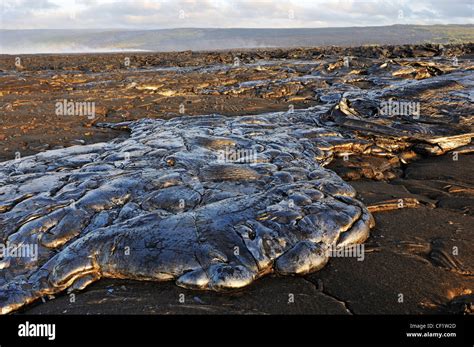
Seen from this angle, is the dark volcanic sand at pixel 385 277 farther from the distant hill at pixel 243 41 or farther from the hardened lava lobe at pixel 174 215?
the distant hill at pixel 243 41

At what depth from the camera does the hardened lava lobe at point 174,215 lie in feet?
10.5

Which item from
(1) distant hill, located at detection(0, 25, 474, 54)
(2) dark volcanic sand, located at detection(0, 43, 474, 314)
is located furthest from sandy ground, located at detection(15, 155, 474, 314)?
(1) distant hill, located at detection(0, 25, 474, 54)

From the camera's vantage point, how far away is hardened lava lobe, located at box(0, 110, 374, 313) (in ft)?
10.5

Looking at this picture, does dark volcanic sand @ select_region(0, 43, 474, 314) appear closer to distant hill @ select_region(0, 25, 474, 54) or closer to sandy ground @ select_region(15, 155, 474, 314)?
sandy ground @ select_region(15, 155, 474, 314)
